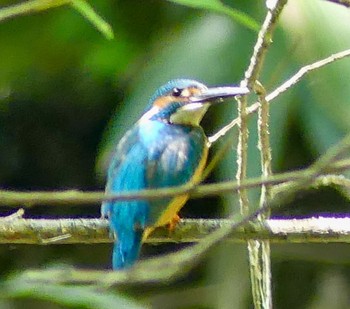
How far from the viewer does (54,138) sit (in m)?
2.53

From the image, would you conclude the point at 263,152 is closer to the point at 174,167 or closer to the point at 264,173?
the point at 264,173

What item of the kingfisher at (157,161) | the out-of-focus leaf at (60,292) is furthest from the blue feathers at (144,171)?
the out-of-focus leaf at (60,292)

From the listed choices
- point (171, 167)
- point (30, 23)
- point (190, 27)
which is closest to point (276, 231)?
point (171, 167)

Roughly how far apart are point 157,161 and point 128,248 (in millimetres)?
159

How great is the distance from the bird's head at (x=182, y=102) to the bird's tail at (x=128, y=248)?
28 centimetres

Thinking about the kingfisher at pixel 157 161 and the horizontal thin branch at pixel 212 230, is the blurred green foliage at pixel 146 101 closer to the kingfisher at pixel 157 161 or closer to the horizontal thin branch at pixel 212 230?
the kingfisher at pixel 157 161

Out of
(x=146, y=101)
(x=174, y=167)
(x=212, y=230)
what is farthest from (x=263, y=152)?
(x=146, y=101)

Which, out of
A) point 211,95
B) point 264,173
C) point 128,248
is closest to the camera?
point 264,173

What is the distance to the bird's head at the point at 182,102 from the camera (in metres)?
1.49

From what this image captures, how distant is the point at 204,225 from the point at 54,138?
1.37 m

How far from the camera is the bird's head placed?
58.7 inches

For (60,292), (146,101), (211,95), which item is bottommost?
(60,292)

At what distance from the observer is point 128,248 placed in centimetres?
131

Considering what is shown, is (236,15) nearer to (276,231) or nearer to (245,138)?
(245,138)
